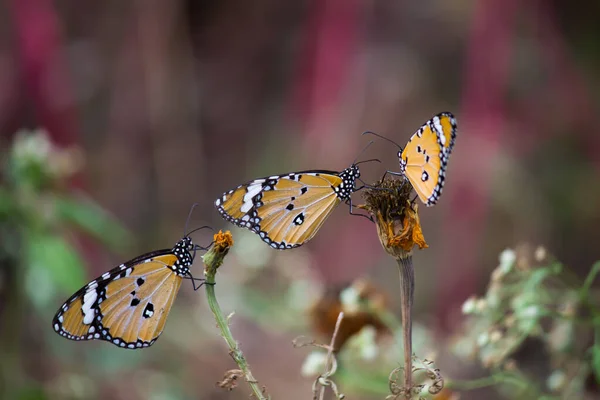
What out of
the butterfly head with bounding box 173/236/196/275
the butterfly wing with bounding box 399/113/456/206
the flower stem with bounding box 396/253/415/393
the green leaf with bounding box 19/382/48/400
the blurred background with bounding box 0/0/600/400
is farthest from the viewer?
the blurred background with bounding box 0/0/600/400

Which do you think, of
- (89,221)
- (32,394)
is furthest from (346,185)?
(32,394)

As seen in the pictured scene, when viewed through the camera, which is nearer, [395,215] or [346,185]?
[395,215]

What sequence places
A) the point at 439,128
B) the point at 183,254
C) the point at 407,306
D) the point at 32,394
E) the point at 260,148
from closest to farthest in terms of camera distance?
the point at 407,306 < the point at 439,128 < the point at 183,254 < the point at 32,394 < the point at 260,148

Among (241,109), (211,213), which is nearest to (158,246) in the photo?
(211,213)

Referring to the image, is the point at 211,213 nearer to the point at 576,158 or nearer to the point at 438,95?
the point at 438,95

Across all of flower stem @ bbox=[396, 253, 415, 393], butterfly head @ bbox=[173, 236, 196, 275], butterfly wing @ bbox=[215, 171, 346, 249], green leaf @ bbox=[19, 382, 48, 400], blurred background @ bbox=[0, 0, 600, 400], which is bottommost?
flower stem @ bbox=[396, 253, 415, 393]

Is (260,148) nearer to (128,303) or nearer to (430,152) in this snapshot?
(128,303)

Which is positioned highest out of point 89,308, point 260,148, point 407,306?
point 260,148

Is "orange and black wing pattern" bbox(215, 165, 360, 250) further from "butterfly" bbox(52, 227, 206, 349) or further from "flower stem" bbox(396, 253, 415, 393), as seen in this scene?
"flower stem" bbox(396, 253, 415, 393)

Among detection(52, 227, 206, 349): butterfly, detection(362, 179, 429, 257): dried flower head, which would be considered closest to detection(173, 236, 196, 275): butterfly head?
detection(52, 227, 206, 349): butterfly
